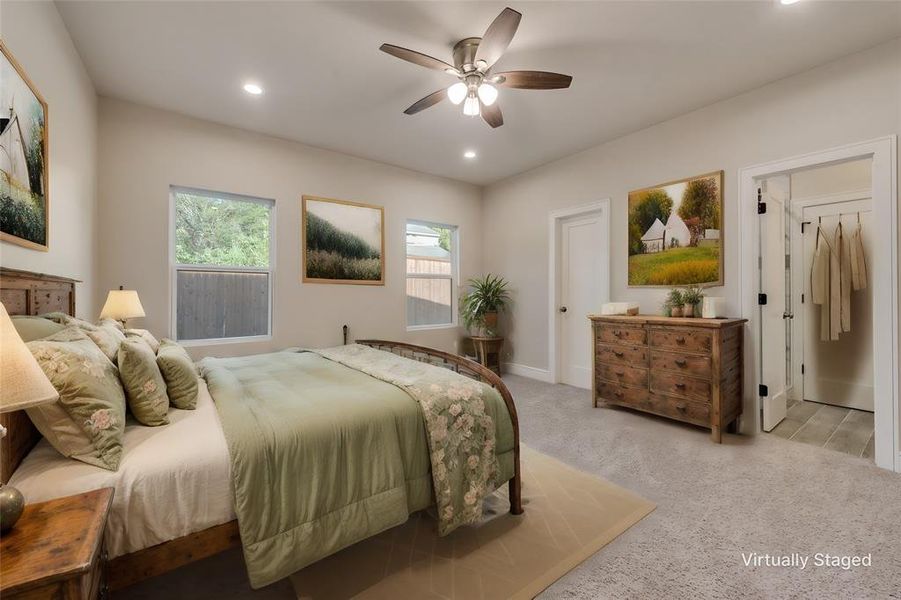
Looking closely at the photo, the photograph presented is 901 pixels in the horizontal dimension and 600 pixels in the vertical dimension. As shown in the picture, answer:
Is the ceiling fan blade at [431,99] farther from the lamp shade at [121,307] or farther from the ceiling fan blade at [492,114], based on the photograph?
the lamp shade at [121,307]

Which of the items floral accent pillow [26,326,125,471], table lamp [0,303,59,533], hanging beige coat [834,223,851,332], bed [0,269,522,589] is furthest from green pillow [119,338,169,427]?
hanging beige coat [834,223,851,332]

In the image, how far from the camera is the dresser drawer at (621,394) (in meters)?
3.41

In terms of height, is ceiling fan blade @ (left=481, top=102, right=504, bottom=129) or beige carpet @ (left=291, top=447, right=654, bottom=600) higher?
ceiling fan blade @ (left=481, top=102, right=504, bottom=129)

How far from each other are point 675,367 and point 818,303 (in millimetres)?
2067

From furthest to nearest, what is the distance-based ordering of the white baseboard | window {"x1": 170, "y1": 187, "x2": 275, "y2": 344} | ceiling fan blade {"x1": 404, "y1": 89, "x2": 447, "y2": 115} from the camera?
the white baseboard < window {"x1": 170, "y1": 187, "x2": 275, "y2": 344} < ceiling fan blade {"x1": 404, "y1": 89, "x2": 447, "y2": 115}

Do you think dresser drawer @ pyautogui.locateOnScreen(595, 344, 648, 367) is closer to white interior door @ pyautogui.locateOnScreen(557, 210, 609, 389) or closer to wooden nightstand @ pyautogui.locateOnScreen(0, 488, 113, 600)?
white interior door @ pyautogui.locateOnScreen(557, 210, 609, 389)

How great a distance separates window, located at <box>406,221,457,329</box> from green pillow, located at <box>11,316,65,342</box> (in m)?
3.61

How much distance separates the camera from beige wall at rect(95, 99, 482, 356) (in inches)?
125

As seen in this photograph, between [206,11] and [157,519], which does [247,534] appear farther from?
Result: [206,11]

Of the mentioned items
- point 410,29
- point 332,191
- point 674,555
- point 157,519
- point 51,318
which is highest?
point 410,29

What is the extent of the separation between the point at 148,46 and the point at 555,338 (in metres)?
4.66

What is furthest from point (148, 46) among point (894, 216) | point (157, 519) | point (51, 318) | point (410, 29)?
point (894, 216)

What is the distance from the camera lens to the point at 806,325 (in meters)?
4.02

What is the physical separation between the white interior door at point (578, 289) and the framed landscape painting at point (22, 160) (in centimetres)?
453
